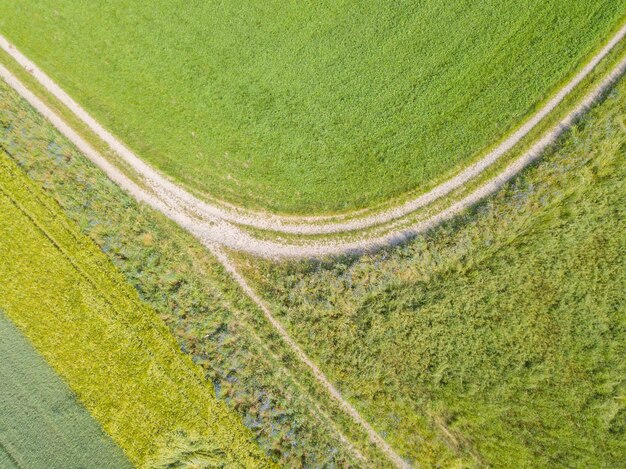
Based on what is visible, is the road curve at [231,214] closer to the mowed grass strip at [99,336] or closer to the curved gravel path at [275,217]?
the curved gravel path at [275,217]

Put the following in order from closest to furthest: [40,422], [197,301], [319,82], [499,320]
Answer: [40,422] → [197,301] → [499,320] → [319,82]

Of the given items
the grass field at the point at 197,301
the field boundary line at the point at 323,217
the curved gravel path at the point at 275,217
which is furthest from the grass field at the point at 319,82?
the grass field at the point at 197,301

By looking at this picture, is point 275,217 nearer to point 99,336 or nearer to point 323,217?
point 323,217

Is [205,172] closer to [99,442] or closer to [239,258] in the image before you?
[239,258]

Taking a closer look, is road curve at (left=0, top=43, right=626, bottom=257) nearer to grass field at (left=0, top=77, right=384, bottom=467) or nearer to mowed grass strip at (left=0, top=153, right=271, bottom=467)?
grass field at (left=0, top=77, right=384, bottom=467)

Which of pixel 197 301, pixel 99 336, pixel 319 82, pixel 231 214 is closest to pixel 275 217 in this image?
pixel 231 214

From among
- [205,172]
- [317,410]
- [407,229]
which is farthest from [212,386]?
[407,229]

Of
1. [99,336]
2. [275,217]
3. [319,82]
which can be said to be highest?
[319,82]

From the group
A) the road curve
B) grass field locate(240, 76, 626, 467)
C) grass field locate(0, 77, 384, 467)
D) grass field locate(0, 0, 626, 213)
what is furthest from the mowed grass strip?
grass field locate(0, 0, 626, 213)
